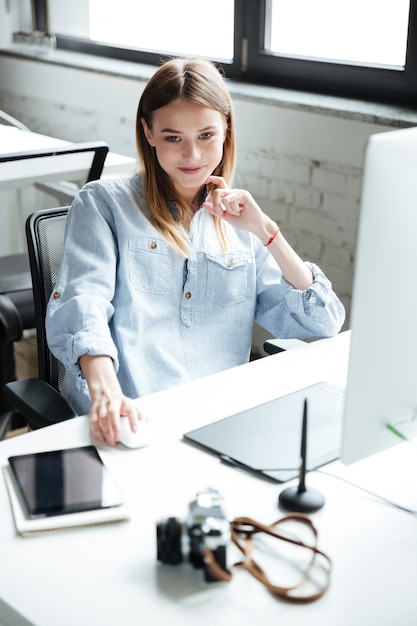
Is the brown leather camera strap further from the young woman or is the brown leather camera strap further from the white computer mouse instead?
the young woman

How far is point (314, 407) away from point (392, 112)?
1.55m

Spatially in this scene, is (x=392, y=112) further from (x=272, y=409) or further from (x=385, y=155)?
Result: (x=385, y=155)

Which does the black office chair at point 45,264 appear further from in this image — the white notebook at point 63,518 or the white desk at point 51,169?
the white desk at point 51,169

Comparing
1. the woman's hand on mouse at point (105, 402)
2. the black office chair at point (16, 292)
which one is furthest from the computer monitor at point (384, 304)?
the black office chair at point (16, 292)

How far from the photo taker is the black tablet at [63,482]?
116 cm

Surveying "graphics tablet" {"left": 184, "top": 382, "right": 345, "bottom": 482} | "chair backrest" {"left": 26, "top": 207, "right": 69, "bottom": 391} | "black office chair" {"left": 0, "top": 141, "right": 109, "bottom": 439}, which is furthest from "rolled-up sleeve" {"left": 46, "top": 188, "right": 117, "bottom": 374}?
"black office chair" {"left": 0, "top": 141, "right": 109, "bottom": 439}

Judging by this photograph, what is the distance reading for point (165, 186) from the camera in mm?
1775

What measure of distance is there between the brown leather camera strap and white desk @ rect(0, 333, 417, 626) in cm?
1

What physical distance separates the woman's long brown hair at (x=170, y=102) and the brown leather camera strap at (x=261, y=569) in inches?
28.0

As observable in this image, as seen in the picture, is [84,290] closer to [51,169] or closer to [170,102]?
[170,102]

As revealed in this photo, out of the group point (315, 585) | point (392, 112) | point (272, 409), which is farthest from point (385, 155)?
point (392, 112)

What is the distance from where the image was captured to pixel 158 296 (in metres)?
1.71

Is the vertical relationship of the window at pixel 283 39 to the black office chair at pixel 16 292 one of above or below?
above

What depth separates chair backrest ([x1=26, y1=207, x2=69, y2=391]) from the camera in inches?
A: 69.5
